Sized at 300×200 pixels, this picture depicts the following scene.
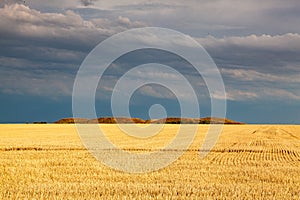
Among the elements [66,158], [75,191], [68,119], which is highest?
[75,191]

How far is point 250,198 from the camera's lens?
12367 millimetres

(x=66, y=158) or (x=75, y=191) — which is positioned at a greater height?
(x=75, y=191)

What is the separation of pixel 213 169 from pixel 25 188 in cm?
781

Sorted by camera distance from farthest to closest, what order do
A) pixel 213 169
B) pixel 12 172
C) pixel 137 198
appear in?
pixel 213 169, pixel 12 172, pixel 137 198

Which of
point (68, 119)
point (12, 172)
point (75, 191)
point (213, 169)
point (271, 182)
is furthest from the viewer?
point (68, 119)

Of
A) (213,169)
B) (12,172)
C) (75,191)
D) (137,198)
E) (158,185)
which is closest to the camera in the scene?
(137,198)

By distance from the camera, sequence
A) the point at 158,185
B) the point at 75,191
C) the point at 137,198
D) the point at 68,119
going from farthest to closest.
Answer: the point at 68,119 → the point at 158,185 → the point at 75,191 → the point at 137,198

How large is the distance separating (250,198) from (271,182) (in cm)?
353

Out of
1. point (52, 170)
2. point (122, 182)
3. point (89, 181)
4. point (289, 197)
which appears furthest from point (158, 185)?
point (52, 170)

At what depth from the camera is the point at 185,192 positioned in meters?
13.1

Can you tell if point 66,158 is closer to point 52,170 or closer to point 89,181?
point 52,170

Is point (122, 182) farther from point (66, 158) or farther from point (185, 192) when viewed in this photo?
point (66, 158)

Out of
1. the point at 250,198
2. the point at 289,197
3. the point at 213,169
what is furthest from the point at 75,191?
the point at 213,169

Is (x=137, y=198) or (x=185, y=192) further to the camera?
(x=185, y=192)
